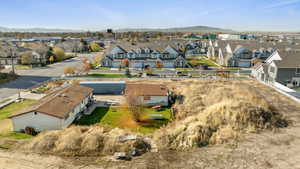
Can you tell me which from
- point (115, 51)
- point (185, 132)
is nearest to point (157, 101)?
point (185, 132)

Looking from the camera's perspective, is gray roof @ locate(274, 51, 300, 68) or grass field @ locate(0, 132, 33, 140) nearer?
grass field @ locate(0, 132, 33, 140)

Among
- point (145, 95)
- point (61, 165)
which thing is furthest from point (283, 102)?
point (61, 165)

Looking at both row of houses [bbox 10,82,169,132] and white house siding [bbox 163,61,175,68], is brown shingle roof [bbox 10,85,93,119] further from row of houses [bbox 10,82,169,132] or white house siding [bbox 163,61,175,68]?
white house siding [bbox 163,61,175,68]

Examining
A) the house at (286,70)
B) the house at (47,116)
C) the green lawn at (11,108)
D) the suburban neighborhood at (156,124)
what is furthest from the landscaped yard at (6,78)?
the house at (286,70)

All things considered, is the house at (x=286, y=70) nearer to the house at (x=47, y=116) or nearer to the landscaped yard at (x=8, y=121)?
the house at (x=47, y=116)

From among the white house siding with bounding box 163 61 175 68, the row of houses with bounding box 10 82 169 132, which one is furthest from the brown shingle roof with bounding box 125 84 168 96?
the white house siding with bounding box 163 61 175 68

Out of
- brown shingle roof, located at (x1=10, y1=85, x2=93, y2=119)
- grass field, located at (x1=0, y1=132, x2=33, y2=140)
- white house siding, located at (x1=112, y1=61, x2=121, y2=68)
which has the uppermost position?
white house siding, located at (x1=112, y1=61, x2=121, y2=68)
